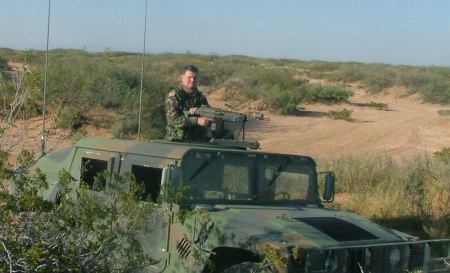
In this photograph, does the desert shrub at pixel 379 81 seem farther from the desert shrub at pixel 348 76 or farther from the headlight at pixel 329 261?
the headlight at pixel 329 261

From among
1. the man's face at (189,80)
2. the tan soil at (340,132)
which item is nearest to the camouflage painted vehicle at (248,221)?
the man's face at (189,80)

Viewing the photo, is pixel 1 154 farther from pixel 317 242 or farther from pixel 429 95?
pixel 429 95

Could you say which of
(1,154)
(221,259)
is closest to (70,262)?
(1,154)

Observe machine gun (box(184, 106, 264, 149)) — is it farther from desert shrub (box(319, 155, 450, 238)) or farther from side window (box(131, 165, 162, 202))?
desert shrub (box(319, 155, 450, 238))

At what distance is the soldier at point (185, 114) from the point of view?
6293mm

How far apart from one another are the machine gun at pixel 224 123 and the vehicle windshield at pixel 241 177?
0.44 meters

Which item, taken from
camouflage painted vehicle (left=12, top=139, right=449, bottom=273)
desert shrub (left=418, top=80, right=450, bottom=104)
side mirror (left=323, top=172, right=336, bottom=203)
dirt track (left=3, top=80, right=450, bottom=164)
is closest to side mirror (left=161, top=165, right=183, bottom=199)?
camouflage painted vehicle (left=12, top=139, right=449, bottom=273)

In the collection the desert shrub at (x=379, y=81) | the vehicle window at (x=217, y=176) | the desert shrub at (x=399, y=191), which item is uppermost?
Answer: the desert shrub at (x=379, y=81)

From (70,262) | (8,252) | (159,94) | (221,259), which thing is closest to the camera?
(8,252)

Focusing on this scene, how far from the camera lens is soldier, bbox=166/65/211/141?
629cm

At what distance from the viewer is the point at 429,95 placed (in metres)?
30.8

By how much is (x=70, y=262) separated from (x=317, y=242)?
1605 mm

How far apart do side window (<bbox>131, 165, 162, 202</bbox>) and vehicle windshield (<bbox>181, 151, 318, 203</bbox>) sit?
319 mm

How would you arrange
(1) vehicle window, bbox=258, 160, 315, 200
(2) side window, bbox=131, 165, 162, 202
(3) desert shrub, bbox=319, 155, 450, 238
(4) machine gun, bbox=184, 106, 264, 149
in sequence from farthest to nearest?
1. (3) desert shrub, bbox=319, 155, 450, 238
2. (4) machine gun, bbox=184, 106, 264, 149
3. (1) vehicle window, bbox=258, 160, 315, 200
4. (2) side window, bbox=131, 165, 162, 202
